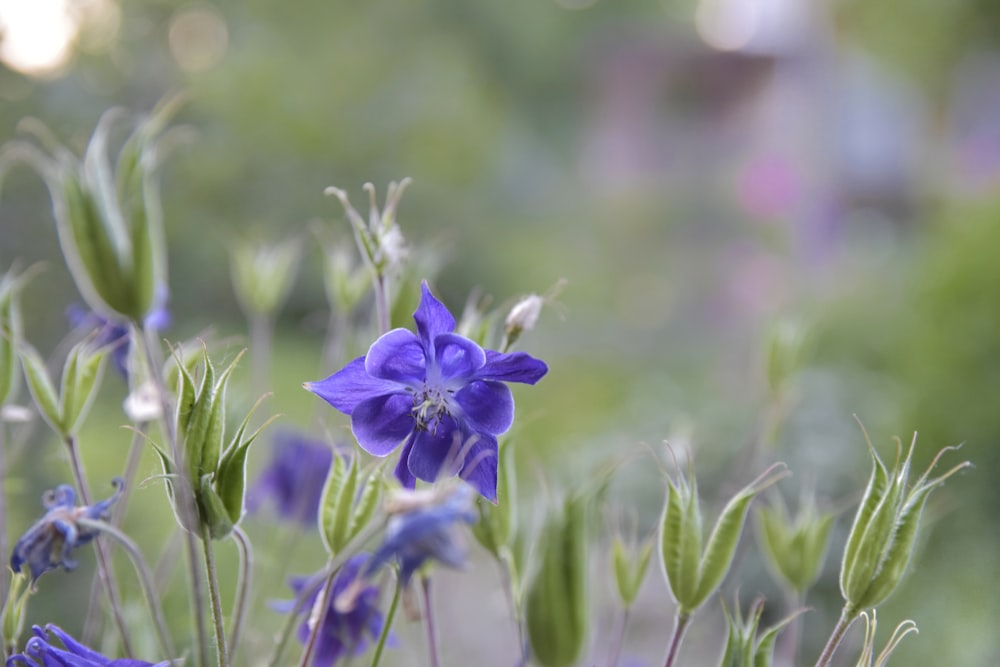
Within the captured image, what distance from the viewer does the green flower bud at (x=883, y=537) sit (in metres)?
0.43

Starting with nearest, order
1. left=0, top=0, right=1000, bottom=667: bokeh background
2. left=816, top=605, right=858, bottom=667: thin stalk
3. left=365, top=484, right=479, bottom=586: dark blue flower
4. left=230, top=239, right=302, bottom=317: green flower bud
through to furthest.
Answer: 1. left=365, top=484, right=479, bottom=586: dark blue flower
2. left=816, top=605, right=858, bottom=667: thin stalk
3. left=230, top=239, right=302, bottom=317: green flower bud
4. left=0, top=0, right=1000, bottom=667: bokeh background

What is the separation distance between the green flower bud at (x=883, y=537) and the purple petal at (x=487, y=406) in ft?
0.56

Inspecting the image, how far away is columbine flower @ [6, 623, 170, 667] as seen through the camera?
0.41 m

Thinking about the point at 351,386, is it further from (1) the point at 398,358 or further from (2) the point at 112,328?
(2) the point at 112,328

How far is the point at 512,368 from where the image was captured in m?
0.46

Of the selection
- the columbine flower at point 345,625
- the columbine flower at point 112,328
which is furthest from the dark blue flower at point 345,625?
the columbine flower at point 112,328

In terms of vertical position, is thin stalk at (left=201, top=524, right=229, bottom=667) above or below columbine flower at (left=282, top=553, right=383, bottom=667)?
above

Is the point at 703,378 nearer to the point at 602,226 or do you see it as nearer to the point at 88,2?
the point at 602,226

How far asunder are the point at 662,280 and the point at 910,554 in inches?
229

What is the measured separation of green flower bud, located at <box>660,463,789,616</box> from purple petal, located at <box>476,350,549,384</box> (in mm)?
83

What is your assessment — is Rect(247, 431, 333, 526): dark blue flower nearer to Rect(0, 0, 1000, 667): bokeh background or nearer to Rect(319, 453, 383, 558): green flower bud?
Rect(0, 0, 1000, 667): bokeh background

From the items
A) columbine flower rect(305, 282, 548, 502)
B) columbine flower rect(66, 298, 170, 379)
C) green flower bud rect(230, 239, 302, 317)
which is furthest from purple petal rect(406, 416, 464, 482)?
green flower bud rect(230, 239, 302, 317)

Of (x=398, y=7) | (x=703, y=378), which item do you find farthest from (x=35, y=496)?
(x=398, y=7)

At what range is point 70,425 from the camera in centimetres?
50
